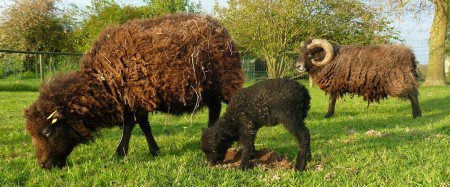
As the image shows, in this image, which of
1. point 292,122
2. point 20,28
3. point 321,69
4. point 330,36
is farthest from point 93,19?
point 292,122

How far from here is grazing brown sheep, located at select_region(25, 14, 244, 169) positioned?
488 centimetres

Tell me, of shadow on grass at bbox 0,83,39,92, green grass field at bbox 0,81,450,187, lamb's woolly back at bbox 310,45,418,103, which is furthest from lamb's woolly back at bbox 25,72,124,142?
shadow on grass at bbox 0,83,39,92

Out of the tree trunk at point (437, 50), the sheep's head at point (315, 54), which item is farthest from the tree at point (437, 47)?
the sheep's head at point (315, 54)

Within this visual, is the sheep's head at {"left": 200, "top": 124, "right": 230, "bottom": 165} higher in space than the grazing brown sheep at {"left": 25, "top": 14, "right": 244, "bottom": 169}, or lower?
lower

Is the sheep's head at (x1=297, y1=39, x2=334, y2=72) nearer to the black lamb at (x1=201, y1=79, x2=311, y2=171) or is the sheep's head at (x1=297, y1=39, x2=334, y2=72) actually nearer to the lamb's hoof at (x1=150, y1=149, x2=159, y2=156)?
the black lamb at (x1=201, y1=79, x2=311, y2=171)

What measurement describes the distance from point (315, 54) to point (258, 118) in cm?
636

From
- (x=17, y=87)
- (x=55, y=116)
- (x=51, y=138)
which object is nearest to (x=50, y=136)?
(x=51, y=138)

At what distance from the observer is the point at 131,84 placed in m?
5.20

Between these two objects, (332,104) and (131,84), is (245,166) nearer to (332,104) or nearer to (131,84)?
(131,84)

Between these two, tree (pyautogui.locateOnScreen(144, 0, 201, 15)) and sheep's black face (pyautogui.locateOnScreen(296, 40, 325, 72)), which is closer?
sheep's black face (pyautogui.locateOnScreen(296, 40, 325, 72))

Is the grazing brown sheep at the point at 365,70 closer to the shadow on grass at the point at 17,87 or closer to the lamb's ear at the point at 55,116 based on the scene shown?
the lamb's ear at the point at 55,116

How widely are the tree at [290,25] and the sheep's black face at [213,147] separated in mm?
19784

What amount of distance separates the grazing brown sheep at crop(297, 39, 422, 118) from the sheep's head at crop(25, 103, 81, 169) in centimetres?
645

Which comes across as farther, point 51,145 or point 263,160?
point 263,160
